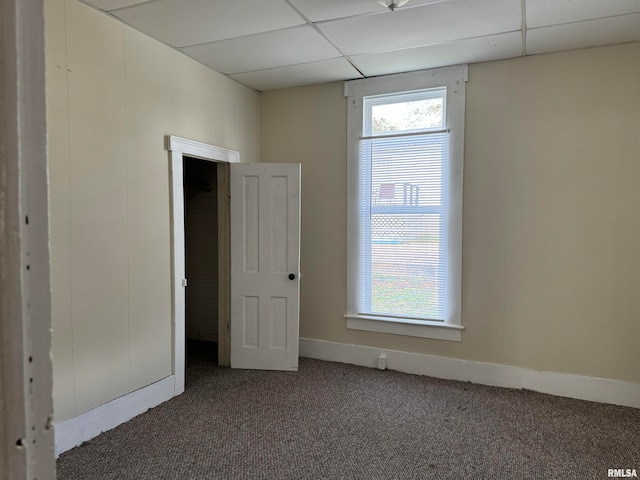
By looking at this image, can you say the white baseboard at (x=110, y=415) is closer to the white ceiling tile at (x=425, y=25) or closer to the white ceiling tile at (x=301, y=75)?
the white ceiling tile at (x=301, y=75)

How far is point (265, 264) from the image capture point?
390 cm

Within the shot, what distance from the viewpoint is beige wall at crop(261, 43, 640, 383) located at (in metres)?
3.15

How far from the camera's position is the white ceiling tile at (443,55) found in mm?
3115

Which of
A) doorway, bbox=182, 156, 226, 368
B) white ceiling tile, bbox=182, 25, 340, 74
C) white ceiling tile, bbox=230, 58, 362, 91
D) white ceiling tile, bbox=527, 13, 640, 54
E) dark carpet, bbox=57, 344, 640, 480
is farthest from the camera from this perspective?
doorway, bbox=182, 156, 226, 368

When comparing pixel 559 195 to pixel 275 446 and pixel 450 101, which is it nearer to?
pixel 450 101

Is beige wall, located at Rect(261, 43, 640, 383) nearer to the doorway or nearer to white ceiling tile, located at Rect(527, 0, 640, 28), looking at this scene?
white ceiling tile, located at Rect(527, 0, 640, 28)

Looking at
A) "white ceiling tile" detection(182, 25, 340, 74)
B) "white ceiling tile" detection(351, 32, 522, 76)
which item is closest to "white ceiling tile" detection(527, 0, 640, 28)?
"white ceiling tile" detection(351, 32, 522, 76)

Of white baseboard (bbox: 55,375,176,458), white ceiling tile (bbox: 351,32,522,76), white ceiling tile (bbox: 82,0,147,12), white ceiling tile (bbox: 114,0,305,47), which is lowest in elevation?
white baseboard (bbox: 55,375,176,458)

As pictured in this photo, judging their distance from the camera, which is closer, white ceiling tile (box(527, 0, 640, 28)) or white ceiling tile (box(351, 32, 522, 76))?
white ceiling tile (box(527, 0, 640, 28))

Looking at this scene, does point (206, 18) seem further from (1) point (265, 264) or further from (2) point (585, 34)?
(2) point (585, 34)

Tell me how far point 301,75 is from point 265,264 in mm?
1813

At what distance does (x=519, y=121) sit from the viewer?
11.2 feet

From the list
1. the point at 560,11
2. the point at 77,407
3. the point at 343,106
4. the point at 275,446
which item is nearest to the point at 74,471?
the point at 77,407

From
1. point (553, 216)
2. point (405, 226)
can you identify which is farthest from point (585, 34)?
point (405, 226)
